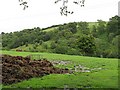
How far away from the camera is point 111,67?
3797cm

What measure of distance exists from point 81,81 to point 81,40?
70418mm

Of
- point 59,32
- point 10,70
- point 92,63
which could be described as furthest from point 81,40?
point 10,70

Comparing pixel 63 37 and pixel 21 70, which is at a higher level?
pixel 63 37

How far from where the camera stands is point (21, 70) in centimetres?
3139

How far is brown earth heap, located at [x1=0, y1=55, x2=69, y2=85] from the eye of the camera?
2903 centimetres

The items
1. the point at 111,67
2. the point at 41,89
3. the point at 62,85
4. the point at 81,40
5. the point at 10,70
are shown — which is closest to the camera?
the point at 41,89

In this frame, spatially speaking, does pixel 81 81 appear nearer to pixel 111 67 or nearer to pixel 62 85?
pixel 62 85

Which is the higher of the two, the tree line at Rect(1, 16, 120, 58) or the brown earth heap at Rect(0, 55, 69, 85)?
the tree line at Rect(1, 16, 120, 58)

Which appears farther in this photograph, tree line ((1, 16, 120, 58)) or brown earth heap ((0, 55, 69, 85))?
tree line ((1, 16, 120, 58))

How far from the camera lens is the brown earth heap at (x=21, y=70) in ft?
95.2

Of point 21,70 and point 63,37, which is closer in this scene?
point 21,70

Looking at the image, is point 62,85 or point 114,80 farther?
point 114,80

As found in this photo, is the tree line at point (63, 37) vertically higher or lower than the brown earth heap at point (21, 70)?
higher

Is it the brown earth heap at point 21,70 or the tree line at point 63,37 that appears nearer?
the brown earth heap at point 21,70
